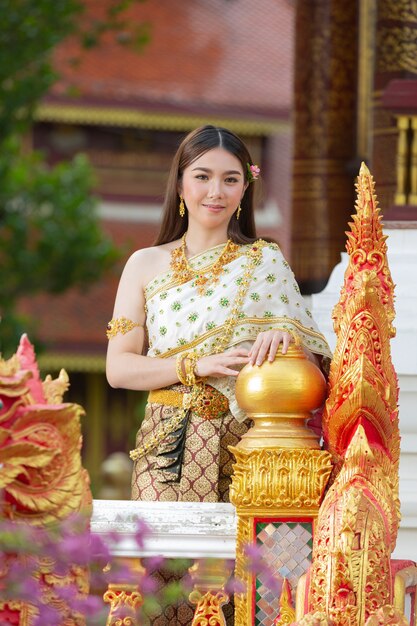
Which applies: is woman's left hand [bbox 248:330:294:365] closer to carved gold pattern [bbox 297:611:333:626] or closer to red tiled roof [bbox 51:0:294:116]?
carved gold pattern [bbox 297:611:333:626]

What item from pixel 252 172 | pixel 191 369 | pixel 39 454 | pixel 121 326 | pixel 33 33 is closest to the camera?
pixel 39 454

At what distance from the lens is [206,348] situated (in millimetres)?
4691

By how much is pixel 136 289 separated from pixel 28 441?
5.45ft

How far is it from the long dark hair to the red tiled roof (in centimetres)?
1785

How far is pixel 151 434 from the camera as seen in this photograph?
4773mm

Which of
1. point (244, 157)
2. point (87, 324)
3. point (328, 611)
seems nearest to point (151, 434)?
point (244, 157)

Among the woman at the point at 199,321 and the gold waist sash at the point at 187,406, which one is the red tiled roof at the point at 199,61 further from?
the gold waist sash at the point at 187,406

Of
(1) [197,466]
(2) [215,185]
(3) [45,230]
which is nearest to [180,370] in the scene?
(1) [197,466]

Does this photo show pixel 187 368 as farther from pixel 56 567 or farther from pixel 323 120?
pixel 323 120

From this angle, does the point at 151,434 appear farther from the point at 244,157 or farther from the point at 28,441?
the point at 28,441

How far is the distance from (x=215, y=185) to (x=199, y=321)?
0.41m

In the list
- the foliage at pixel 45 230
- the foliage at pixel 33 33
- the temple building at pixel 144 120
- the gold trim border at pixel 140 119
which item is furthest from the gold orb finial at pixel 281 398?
the gold trim border at pixel 140 119

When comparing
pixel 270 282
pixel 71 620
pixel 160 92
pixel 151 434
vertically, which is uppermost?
pixel 160 92

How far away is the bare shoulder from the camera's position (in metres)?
4.93
